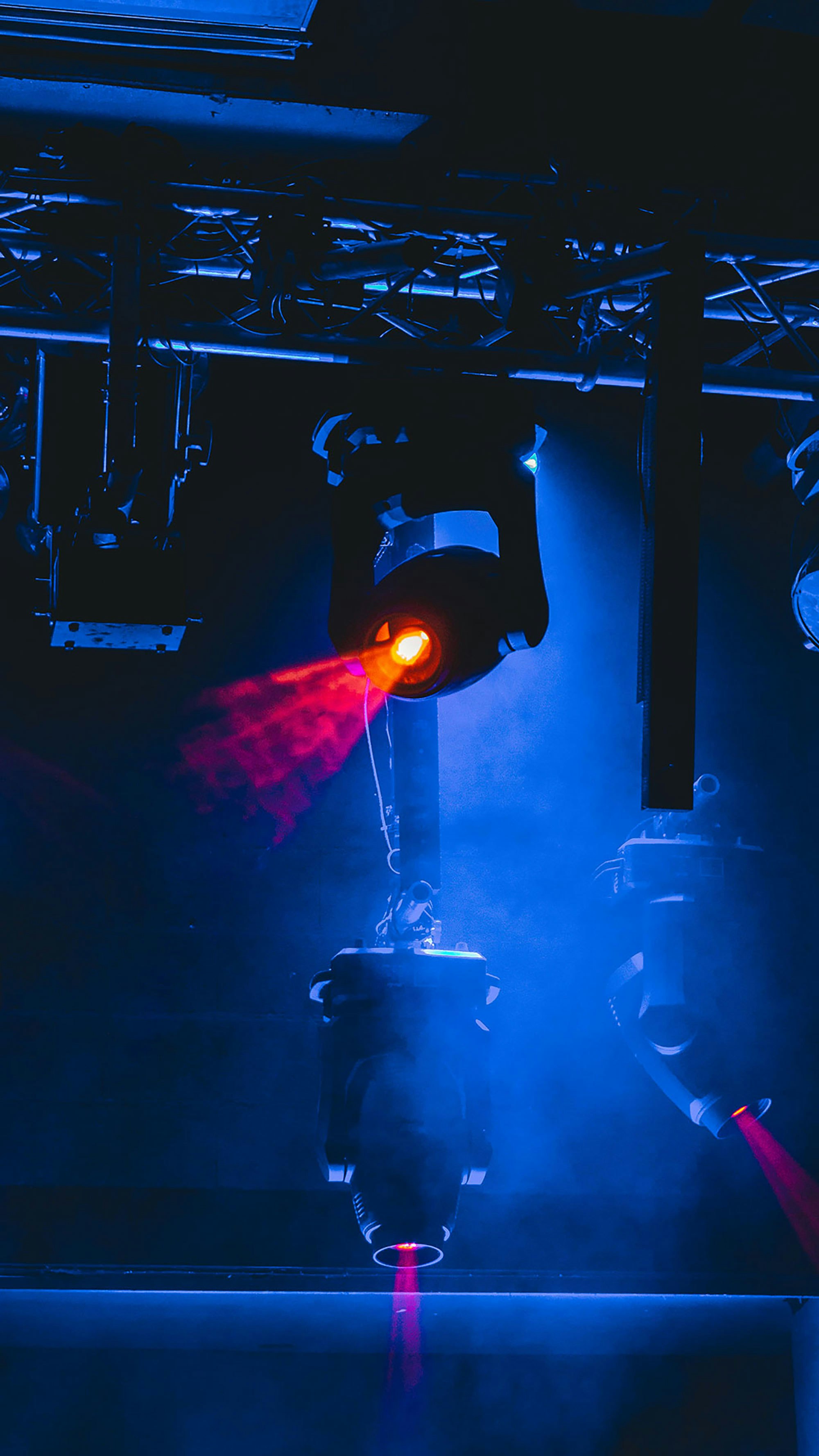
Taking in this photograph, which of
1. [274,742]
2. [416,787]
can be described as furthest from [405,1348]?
[416,787]

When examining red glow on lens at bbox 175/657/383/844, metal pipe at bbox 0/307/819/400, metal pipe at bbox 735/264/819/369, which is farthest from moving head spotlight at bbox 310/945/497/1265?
metal pipe at bbox 735/264/819/369

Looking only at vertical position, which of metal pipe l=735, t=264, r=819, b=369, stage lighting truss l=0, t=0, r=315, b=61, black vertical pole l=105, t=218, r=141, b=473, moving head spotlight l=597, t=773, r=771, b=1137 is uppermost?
stage lighting truss l=0, t=0, r=315, b=61

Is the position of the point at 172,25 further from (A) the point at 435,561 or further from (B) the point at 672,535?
(B) the point at 672,535

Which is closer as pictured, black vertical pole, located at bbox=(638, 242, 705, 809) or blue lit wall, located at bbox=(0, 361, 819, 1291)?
black vertical pole, located at bbox=(638, 242, 705, 809)

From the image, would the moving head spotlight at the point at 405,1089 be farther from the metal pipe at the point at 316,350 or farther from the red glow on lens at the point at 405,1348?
the red glow on lens at the point at 405,1348

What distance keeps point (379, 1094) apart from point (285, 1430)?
1855 millimetres

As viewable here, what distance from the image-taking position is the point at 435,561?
175 cm

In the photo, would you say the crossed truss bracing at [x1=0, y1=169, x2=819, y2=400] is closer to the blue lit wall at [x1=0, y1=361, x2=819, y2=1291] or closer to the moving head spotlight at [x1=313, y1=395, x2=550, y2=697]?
the moving head spotlight at [x1=313, y1=395, x2=550, y2=697]

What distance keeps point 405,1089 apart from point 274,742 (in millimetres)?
1355

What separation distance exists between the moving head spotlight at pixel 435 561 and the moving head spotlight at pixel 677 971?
1250 millimetres

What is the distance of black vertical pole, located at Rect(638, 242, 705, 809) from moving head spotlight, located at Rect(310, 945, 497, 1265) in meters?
0.91

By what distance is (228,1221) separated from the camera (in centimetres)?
295

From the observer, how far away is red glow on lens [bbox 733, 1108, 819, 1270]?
10.3ft

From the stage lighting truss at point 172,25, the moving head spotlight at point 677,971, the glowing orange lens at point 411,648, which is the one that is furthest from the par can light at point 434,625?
the moving head spotlight at point 677,971
